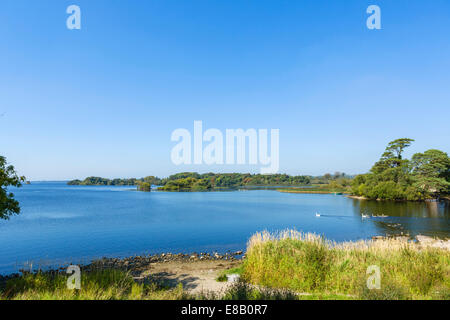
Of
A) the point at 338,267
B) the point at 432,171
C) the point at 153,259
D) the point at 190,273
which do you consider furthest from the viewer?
the point at 432,171

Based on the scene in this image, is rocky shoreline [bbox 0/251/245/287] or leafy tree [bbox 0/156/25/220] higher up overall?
leafy tree [bbox 0/156/25/220]

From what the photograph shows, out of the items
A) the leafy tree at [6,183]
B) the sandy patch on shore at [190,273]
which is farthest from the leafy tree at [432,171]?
the leafy tree at [6,183]

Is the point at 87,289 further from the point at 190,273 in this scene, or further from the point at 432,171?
the point at 432,171

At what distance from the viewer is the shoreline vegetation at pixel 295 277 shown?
7.44 m

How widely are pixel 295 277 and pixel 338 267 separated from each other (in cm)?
184

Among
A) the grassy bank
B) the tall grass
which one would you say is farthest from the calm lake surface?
the tall grass

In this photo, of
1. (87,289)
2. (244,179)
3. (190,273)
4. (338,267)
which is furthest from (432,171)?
(244,179)

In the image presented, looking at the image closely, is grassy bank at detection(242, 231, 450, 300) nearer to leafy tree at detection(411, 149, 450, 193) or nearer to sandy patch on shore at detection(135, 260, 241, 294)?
sandy patch on shore at detection(135, 260, 241, 294)

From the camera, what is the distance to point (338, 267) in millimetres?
10469

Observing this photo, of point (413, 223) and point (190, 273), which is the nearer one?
point (190, 273)

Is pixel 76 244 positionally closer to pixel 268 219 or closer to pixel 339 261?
pixel 339 261

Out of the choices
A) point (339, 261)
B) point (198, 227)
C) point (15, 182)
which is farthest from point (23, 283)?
point (198, 227)

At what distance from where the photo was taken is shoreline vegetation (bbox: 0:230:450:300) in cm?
744
